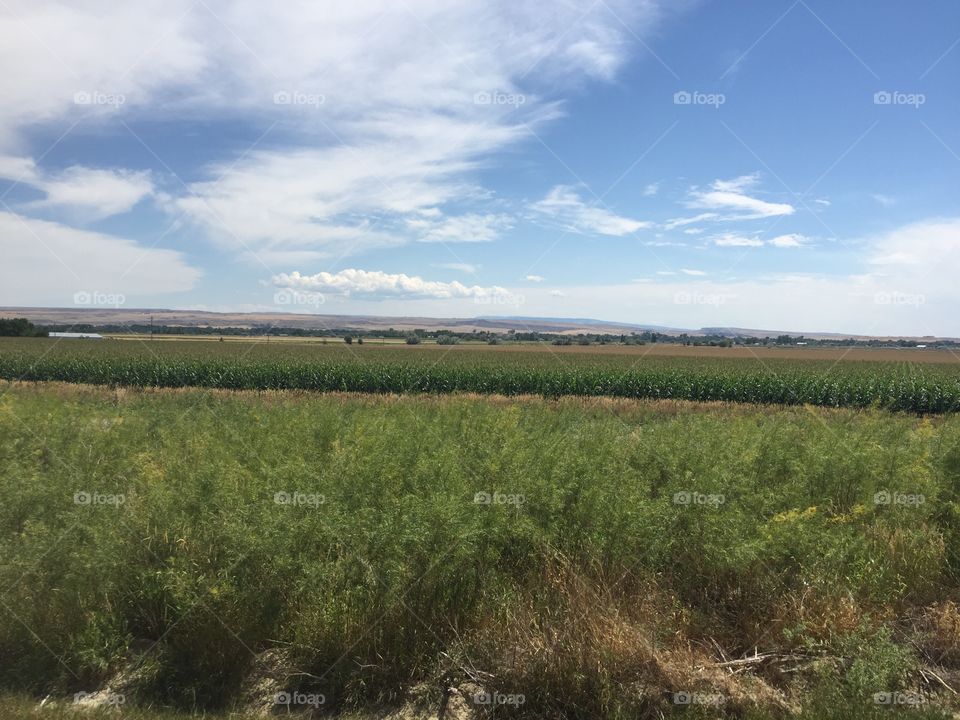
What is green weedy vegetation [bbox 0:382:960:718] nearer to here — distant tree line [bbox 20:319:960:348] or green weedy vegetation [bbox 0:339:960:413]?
green weedy vegetation [bbox 0:339:960:413]

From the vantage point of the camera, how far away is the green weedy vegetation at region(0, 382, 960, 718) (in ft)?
15.5

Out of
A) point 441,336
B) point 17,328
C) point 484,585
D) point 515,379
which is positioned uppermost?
point 441,336

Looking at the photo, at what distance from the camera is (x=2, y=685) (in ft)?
15.9

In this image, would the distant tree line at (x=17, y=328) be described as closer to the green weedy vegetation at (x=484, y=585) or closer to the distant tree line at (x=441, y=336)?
the distant tree line at (x=441, y=336)

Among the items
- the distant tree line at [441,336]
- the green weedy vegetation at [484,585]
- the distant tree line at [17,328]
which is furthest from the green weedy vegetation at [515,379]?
the distant tree line at [17,328]

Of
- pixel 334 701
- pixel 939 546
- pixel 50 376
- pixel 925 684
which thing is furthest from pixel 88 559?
pixel 50 376

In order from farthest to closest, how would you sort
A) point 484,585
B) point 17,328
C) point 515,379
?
1. point 17,328
2. point 515,379
3. point 484,585

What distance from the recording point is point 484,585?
217 inches

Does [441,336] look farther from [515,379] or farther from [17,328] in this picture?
[515,379]

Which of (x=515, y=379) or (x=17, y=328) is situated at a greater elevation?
(x=17, y=328)

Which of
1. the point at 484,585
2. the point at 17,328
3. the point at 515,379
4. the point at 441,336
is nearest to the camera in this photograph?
the point at 484,585

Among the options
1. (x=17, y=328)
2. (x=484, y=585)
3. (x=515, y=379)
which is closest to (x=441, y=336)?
(x=17, y=328)

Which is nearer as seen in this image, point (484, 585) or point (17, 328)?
point (484, 585)

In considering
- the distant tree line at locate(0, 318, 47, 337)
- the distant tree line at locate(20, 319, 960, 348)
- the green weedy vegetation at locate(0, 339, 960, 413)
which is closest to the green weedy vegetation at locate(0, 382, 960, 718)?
the green weedy vegetation at locate(0, 339, 960, 413)
